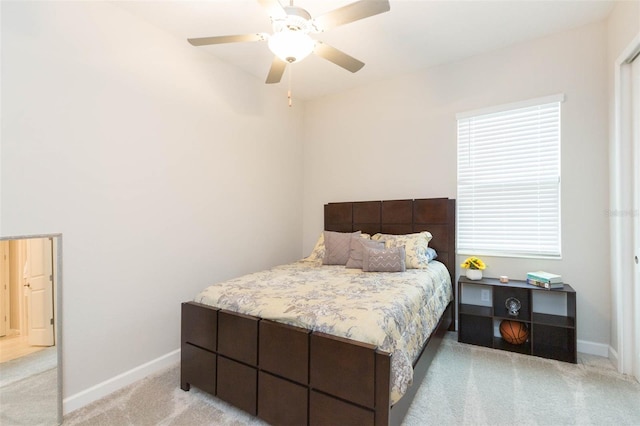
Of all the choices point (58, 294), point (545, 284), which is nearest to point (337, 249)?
point (545, 284)

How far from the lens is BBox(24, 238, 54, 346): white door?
1.93 m

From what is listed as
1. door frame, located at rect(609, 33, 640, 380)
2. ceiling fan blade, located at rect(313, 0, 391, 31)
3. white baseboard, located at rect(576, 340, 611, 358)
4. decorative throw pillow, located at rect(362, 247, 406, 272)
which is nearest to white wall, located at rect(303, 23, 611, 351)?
white baseboard, located at rect(576, 340, 611, 358)

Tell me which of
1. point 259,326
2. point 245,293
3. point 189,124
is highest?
point 189,124

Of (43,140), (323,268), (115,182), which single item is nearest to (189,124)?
(115,182)

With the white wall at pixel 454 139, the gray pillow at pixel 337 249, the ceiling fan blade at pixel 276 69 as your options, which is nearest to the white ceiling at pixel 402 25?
the white wall at pixel 454 139

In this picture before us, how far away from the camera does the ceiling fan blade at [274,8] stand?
1.66 meters

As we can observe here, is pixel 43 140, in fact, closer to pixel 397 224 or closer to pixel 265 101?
pixel 265 101

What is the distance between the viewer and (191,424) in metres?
1.86

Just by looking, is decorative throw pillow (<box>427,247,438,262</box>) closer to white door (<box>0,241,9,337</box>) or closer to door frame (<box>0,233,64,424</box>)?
door frame (<box>0,233,64,424</box>)

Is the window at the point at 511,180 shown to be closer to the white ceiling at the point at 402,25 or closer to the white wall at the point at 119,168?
the white ceiling at the point at 402,25

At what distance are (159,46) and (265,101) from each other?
1361mm

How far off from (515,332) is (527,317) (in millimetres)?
194

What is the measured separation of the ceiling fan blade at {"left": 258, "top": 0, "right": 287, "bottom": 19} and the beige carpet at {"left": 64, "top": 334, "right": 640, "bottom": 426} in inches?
97.3

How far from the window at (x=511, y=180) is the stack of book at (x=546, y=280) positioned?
0.95ft
